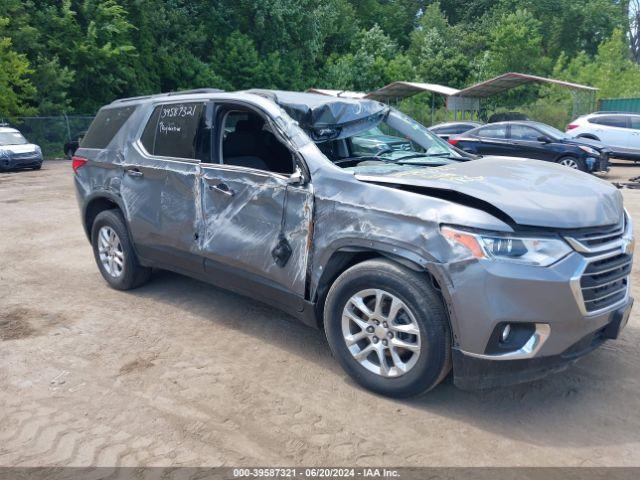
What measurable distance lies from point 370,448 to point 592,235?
171cm

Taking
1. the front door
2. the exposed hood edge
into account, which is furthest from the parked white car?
the exposed hood edge

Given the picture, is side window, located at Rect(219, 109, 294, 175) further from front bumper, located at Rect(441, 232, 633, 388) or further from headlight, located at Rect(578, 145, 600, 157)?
headlight, located at Rect(578, 145, 600, 157)

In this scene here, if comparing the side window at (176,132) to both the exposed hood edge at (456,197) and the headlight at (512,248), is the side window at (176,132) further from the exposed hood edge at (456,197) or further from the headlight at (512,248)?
the headlight at (512,248)

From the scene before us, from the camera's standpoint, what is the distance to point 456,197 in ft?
10.6

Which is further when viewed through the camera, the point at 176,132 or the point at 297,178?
the point at 176,132

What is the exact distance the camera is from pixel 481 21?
2080 inches

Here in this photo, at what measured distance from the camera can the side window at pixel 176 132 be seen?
4594 mm

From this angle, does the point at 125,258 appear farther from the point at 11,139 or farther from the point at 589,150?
the point at 11,139

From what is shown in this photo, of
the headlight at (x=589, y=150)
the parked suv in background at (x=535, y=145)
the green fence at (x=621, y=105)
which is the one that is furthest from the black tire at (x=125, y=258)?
the green fence at (x=621, y=105)

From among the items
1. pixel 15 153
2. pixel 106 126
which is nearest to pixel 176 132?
pixel 106 126

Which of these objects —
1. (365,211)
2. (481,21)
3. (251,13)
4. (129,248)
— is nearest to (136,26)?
(251,13)

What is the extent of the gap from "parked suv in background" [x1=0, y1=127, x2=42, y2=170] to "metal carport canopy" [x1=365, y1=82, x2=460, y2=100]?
14967 millimetres

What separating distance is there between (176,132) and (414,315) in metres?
2.70

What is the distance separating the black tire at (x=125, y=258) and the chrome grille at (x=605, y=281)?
3880 mm
